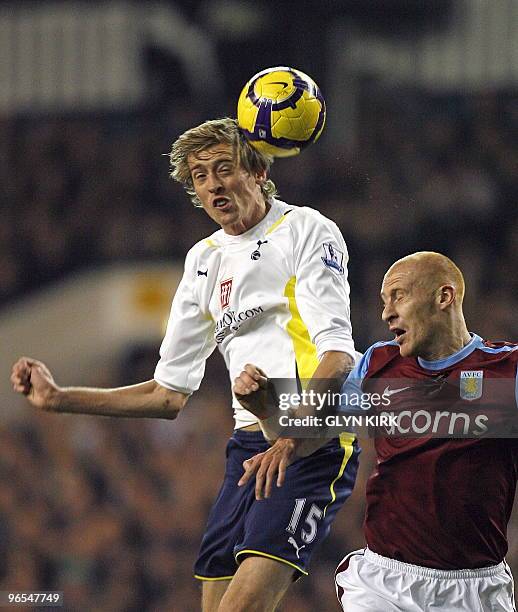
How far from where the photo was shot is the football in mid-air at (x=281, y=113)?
3.86 m

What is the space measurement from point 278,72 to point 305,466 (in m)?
1.34

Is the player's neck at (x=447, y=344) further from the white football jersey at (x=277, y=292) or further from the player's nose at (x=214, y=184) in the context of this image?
the player's nose at (x=214, y=184)

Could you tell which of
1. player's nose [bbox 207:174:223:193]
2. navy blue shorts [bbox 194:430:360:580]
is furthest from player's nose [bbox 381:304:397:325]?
player's nose [bbox 207:174:223:193]

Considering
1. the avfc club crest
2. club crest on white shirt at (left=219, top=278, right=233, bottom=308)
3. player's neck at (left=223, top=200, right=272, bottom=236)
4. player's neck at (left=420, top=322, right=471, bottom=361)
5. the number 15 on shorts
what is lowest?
the number 15 on shorts

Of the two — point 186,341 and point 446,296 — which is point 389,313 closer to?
point 446,296

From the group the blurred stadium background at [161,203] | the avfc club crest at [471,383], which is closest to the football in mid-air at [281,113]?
the avfc club crest at [471,383]

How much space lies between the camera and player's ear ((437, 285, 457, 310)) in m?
3.29

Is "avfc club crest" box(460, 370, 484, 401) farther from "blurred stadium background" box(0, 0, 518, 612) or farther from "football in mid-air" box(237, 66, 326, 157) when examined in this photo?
"blurred stadium background" box(0, 0, 518, 612)

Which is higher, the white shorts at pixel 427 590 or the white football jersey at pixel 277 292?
the white football jersey at pixel 277 292

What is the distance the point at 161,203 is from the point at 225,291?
660 centimetres

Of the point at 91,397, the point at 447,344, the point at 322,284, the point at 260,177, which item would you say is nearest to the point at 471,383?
the point at 447,344

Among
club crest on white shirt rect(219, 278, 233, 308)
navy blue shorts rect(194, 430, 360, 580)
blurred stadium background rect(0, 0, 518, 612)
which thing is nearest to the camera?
navy blue shorts rect(194, 430, 360, 580)

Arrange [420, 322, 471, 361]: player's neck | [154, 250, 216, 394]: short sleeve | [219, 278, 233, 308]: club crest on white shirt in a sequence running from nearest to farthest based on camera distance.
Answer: [420, 322, 471, 361]: player's neck → [219, 278, 233, 308]: club crest on white shirt → [154, 250, 216, 394]: short sleeve

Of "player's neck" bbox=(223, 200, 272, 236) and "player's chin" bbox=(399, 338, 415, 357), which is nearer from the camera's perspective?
"player's chin" bbox=(399, 338, 415, 357)
